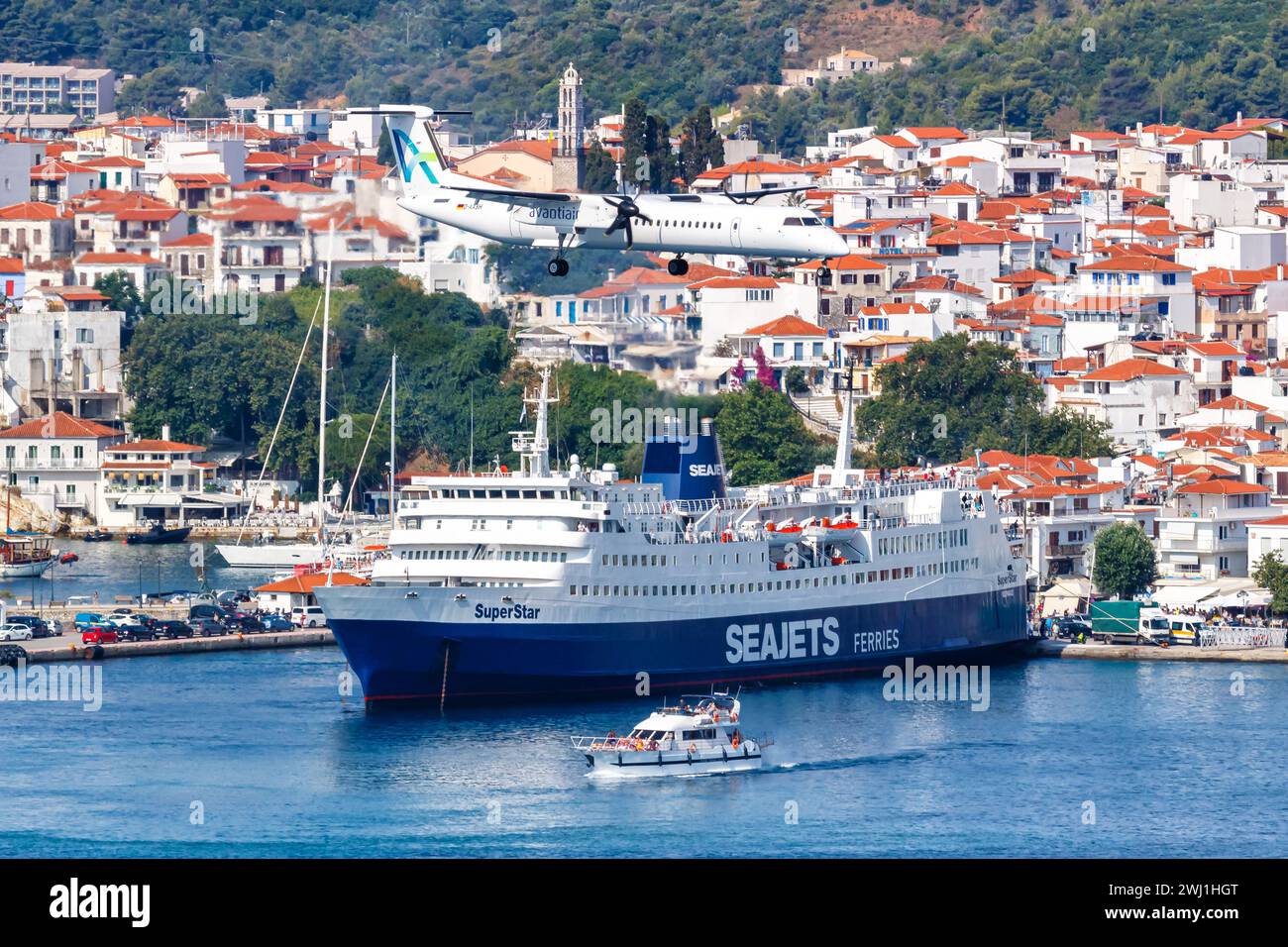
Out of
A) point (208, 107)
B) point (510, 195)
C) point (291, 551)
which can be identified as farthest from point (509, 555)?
point (208, 107)

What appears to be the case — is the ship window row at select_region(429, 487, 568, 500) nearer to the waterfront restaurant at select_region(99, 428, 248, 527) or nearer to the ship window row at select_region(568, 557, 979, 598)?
the ship window row at select_region(568, 557, 979, 598)

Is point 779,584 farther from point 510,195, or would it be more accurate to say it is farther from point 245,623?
point 510,195

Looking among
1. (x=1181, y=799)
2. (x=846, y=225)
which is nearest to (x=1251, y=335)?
(x=846, y=225)

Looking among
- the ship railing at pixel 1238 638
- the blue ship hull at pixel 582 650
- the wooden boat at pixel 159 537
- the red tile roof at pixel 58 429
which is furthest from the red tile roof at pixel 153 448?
the ship railing at pixel 1238 638

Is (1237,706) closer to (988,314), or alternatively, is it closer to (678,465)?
(678,465)

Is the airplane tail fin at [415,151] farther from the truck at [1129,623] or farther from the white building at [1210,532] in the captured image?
the white building at [1210,532]

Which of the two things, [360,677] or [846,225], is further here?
[846,225]
